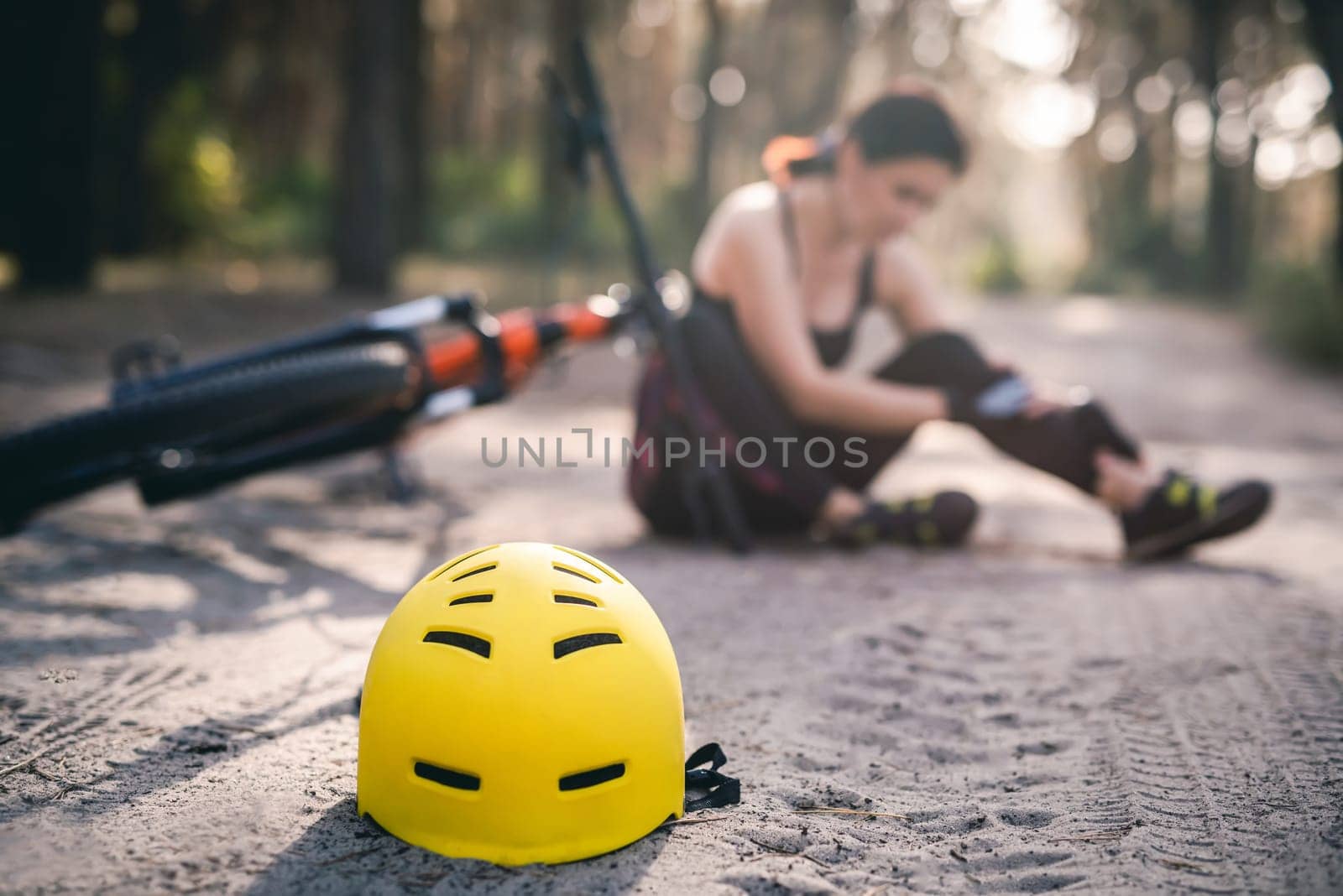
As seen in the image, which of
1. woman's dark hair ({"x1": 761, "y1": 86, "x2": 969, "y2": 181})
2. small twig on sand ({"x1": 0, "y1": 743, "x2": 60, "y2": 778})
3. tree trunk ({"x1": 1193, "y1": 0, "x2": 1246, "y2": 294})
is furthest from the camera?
tree trunk ({"x1": 1193, "y1": 0, "x2": 1246, "y2": 294})

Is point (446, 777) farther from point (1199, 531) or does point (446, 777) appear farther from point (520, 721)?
point (1199, 531)

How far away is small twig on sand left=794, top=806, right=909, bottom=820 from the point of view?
1961 mm

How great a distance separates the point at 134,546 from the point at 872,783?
8.45 feet

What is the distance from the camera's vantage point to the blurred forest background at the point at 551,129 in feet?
29.9

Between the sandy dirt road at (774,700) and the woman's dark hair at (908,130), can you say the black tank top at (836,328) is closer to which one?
the woman's dark hair at (908,130)

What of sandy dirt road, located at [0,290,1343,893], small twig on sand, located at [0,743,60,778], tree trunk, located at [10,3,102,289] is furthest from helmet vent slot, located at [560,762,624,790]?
tree trunk, located at [10,3,102,289]

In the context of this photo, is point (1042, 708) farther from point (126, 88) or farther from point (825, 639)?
point (126, 88)

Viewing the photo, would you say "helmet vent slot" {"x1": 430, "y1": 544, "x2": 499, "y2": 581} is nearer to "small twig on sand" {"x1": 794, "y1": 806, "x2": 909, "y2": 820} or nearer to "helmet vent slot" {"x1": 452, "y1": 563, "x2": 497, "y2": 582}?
"helmet vent slot" {"x1": 452, "y1": 563, "x2": 497, "y2": 582}

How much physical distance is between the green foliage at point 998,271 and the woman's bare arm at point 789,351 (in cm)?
1813

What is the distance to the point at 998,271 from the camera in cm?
2095

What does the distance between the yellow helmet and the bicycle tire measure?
1412 mm

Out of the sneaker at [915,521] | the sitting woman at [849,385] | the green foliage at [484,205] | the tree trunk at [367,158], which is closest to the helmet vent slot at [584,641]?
the sitting woman at [849,385]

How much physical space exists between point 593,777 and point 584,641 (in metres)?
0.22

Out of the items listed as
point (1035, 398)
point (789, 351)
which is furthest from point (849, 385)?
point (1035, 398)
